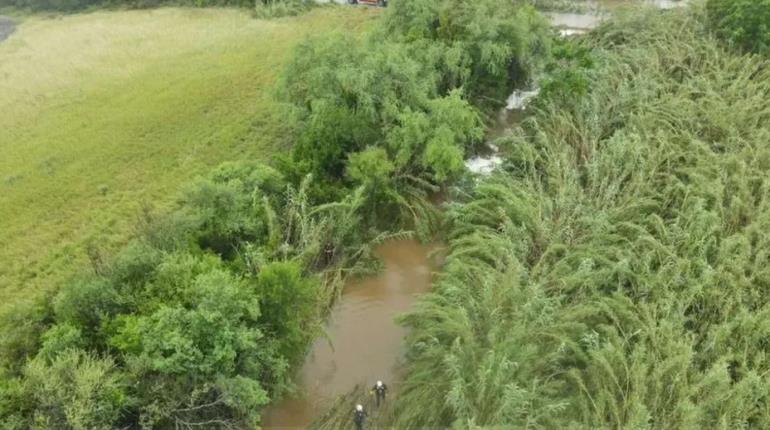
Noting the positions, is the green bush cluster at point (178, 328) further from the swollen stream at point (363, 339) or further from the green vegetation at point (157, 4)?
the green vegetation at point (157, 4)

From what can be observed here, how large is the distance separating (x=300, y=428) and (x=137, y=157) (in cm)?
1314

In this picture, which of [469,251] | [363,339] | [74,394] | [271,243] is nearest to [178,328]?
[74,394]

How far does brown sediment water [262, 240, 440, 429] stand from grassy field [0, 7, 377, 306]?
7.29 meters

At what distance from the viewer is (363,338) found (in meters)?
14.9

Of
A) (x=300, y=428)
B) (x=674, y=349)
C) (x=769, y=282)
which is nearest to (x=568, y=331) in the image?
(x=674, y=349)

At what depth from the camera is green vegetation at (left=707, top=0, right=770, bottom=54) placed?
71.6ft

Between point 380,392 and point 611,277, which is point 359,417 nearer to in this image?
point 380,392

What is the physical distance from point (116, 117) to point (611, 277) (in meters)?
20.2

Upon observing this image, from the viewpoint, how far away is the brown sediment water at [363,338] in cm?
1335

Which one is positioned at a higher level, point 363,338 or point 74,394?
point 74,394

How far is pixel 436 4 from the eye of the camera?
2214 centimetres

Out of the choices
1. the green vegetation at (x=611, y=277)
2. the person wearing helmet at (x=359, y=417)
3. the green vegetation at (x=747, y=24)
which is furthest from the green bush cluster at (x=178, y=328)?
the green vegetation at (x=747, y=24)

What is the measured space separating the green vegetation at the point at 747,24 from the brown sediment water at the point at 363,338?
15681 mm

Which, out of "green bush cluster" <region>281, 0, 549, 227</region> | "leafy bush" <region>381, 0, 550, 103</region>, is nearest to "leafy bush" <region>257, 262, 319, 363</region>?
"green bush cluster" <region>281, 0, 549, 227</region>
